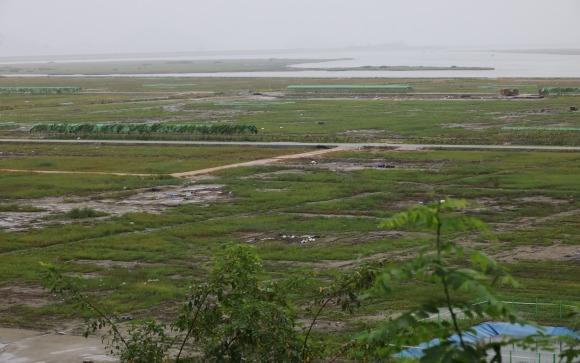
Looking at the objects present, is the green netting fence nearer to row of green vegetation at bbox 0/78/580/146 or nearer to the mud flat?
row of green vegetation at bbox 0/78/580/146

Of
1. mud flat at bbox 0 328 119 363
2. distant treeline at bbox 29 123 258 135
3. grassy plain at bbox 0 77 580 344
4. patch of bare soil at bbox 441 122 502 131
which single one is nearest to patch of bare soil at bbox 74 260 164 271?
grassy plain at bbox 0 77 580 344

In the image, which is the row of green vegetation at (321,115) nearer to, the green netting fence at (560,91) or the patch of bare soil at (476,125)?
the patch of bare soil at (476,125)

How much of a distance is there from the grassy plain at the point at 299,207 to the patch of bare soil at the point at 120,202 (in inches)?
22.4

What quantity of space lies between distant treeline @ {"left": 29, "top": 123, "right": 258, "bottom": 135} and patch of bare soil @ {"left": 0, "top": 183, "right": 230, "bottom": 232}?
83.1 ft

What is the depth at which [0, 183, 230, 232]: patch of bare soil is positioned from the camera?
40.5 meters

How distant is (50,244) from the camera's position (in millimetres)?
35188

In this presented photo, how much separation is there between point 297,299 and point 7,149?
4990 cm

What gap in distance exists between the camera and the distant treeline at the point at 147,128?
75.1m

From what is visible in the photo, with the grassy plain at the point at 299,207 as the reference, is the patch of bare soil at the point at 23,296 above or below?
above

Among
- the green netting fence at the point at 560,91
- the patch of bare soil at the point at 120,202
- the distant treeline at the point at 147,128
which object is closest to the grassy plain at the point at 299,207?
the patch of bare soil at the point at 120,202

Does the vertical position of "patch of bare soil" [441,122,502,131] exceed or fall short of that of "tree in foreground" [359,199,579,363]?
it falls short

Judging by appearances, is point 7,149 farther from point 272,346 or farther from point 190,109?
point 272,346

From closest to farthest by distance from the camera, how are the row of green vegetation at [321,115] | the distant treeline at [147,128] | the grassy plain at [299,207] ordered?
the grassy plain at [299,207], the row of green vegetation at [321,115], the distant treeline at [147,128]

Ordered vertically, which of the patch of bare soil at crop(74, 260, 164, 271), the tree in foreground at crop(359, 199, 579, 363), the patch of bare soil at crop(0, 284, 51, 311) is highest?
the tree in foreground at crop(359, 199, 579, 363)
